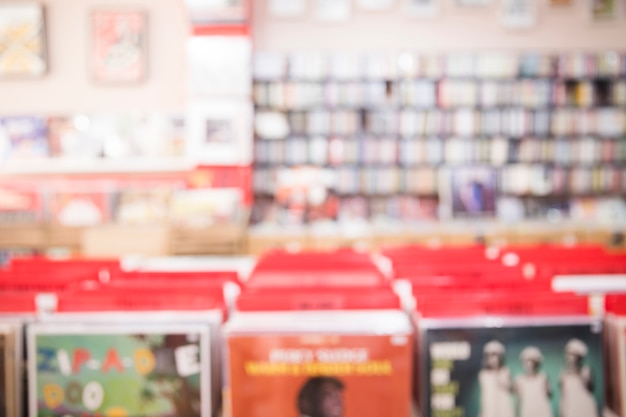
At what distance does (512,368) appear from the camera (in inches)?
46.4

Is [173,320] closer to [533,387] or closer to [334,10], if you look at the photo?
[533,387]

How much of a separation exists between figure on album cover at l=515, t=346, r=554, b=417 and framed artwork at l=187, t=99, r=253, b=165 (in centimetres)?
530

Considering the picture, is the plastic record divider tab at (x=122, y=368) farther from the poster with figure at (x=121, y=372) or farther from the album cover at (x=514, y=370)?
the album cover at (x=514, y=370)

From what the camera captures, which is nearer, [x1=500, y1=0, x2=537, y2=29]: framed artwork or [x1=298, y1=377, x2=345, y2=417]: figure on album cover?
[x1=298, y1=377, x2=345, y2=417]: figure on album cover

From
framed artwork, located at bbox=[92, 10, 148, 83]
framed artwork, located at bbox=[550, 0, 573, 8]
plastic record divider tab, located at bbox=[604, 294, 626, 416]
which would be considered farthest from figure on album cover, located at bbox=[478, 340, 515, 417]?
framed artwork, located at bbox=[550, 0, 573, 8]

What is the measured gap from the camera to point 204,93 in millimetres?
6215

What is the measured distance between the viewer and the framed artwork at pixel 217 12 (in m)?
6.04

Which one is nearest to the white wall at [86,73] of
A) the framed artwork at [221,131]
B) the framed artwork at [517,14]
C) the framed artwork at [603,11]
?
the framed artwork at [221,131]

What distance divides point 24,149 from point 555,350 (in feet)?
22.5

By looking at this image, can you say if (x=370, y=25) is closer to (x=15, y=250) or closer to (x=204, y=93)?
(x=204, y=93)

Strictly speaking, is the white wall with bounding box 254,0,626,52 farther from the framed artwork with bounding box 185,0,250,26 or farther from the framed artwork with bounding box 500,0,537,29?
the framed artwork with bounding box 185,0,250,26

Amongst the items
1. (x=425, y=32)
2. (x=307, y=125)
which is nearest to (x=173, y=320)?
(x=307, y=125)

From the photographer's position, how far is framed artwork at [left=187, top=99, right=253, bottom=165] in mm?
6227

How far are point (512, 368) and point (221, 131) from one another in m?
5.42
